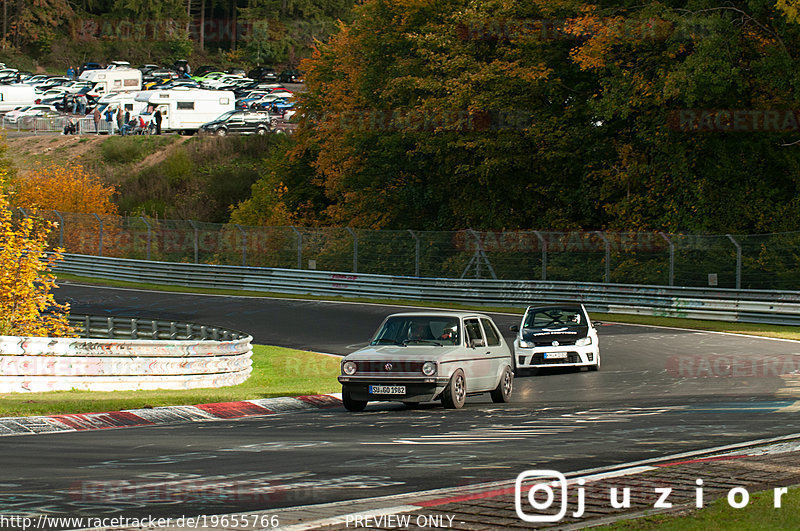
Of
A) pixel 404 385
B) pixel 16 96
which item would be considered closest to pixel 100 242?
pixel 404 385

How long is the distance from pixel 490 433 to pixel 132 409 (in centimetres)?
553

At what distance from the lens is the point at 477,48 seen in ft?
149

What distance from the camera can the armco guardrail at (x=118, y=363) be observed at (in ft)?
52.7

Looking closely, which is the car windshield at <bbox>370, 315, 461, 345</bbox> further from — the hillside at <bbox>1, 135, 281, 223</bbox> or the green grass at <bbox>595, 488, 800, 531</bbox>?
the hillside at <bbox>1, 135, 281, 223</bbox>

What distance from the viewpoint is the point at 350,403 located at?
15.2 metres

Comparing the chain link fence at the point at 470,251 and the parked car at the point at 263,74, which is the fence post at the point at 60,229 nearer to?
the chain link fence at the point at 470,251

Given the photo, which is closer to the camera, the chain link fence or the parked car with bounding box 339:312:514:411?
the parked car with bounding box 339:312:514:411

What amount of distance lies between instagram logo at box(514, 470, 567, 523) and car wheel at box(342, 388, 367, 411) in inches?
274

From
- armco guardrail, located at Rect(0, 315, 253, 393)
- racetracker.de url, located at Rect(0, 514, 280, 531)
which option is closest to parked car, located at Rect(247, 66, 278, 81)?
armco guardrail, located at Rect(0, 315, 253, 393)

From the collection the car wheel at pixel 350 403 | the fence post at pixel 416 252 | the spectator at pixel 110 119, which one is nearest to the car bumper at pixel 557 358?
the car wheel at pixel 350 403

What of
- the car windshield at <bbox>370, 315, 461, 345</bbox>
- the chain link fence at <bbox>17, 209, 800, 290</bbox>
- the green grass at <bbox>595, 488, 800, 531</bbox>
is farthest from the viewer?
the chain link fence at <bbox>17, 209, 800, 290</bbox>

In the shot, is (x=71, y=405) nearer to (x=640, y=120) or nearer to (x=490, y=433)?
(x=490, y=433)

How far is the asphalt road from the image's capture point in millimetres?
7496

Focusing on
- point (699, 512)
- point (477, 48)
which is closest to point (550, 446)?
point (699, 512)
